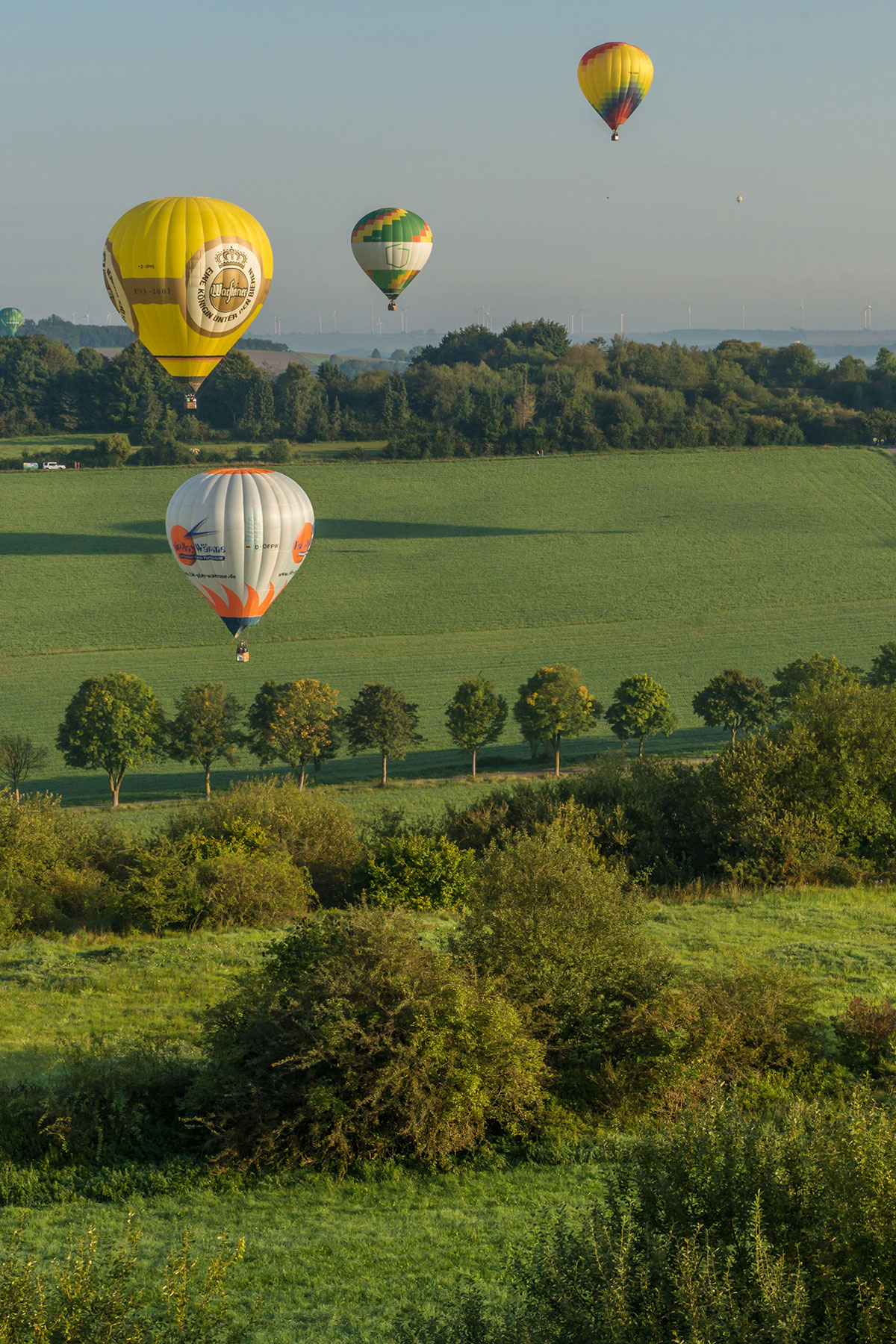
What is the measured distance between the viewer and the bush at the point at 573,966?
16.0 meters

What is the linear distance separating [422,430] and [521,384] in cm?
1608

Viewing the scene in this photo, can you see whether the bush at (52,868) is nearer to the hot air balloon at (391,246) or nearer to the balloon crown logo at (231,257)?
the balloon crown logo at (231,257)

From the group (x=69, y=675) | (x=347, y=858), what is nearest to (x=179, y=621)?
(x=69, y=675)

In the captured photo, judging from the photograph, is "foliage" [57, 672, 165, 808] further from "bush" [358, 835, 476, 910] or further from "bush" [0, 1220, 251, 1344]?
"bush" [0, 1220, 251, 1344]

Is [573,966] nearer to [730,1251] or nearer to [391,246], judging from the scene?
[730,1251]

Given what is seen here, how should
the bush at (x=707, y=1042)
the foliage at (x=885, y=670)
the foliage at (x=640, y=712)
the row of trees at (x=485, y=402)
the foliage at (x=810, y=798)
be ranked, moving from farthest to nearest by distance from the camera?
the row of trees at (x=485, y=402)
the foliage at (x=885, y=670)
the foliage at (x=640, y=712)
the foliage at (x=810, y=798)
the bush at (x=707, y=1042)

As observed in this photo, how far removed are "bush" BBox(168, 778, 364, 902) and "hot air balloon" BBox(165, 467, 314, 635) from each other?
6.89 metres

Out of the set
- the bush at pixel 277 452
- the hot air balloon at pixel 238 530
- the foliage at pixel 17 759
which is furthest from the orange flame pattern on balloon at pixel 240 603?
the bush at pixel 277 452

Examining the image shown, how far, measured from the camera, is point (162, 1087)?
51.5ft

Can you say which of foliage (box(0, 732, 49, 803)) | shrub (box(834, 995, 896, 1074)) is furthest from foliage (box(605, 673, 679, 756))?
shrub (box(834, 995, 896, 1074))

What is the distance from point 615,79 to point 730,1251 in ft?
173

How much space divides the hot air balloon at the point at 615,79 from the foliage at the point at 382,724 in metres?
26.0

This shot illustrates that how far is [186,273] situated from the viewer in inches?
1401

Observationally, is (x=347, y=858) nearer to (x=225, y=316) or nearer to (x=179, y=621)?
(x=225, y=316)
